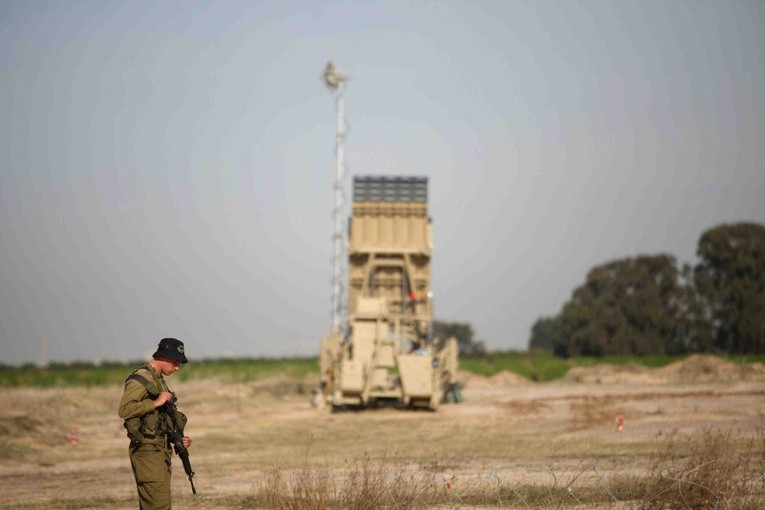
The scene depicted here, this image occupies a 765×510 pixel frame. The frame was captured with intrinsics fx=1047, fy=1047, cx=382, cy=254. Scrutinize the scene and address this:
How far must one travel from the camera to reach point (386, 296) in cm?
2838

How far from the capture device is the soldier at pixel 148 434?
8188mm

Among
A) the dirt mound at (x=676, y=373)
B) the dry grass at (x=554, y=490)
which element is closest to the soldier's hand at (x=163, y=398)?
the dry grass at (x=554, y=490)

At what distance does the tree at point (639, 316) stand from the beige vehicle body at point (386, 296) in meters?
50.7

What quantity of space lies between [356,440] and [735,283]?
195 ft

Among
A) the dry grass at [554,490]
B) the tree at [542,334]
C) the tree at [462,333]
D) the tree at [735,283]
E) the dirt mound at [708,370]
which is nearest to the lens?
the dry grass at [554,490]

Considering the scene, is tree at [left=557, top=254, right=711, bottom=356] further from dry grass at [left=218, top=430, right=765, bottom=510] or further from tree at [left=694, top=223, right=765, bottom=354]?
dry grass at [left=218, top=430, right=765, bottom=510]

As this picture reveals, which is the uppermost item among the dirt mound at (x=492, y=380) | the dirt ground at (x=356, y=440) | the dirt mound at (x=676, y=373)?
the dirt mound at (x=676, y=373)

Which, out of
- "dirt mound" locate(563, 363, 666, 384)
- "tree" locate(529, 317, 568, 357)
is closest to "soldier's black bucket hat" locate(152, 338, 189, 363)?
"dirt mound" locate(563, 363, 666, 384)

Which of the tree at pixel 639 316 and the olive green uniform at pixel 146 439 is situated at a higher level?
the tree at pixel 639 316

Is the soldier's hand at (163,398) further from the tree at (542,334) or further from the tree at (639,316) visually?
the tree at (542,334)

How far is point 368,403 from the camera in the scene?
27.4 m

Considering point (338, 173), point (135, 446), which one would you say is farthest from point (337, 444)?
point (338, 173)

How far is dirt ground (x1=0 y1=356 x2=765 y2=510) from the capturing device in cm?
1289

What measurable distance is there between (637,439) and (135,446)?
35.1ft
